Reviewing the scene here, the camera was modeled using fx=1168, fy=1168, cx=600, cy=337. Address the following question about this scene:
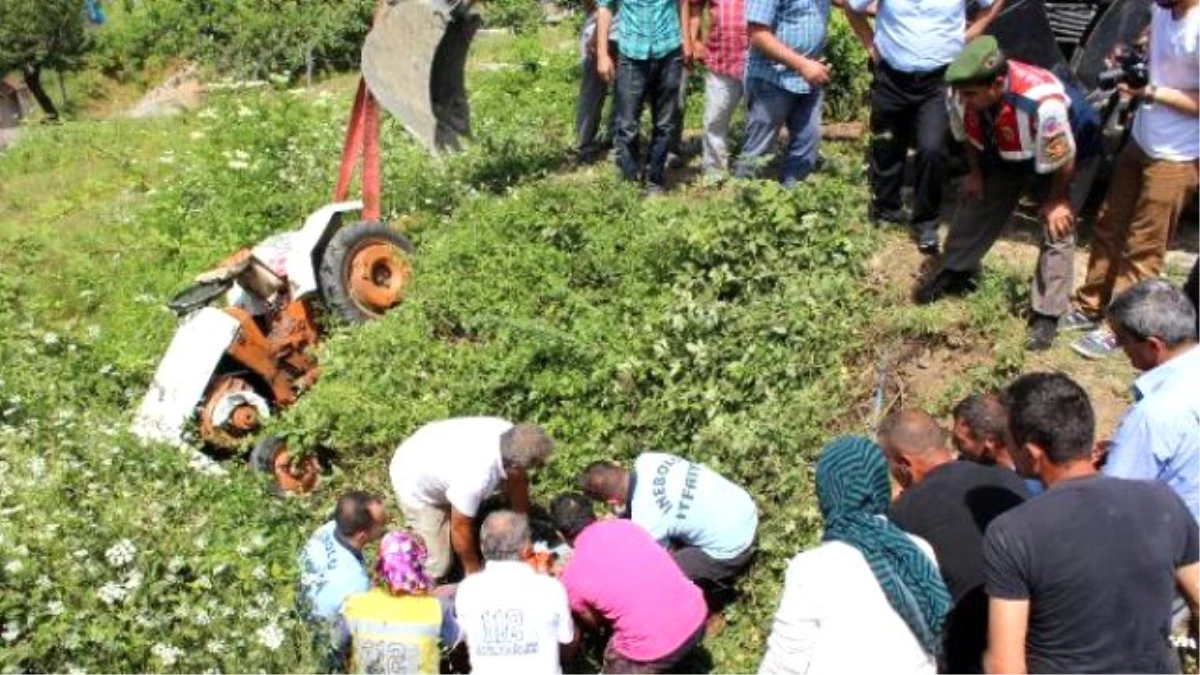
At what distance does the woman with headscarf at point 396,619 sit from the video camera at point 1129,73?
4092 mm

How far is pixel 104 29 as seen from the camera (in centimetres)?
2733

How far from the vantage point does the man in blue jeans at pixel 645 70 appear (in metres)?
7.67

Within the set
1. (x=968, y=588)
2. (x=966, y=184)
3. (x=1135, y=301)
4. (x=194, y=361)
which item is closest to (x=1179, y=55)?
(x=966, y=184)

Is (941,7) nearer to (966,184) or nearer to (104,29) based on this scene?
(966,184)

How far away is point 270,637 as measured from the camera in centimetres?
430

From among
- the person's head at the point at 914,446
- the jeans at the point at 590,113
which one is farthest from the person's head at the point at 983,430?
the jeans at the point at 590,113

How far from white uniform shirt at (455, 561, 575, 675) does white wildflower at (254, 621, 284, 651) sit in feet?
2.27

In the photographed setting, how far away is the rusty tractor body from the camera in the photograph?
21.8ft

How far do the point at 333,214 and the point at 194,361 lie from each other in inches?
53.9

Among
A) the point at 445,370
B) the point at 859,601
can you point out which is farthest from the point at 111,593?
the point at 859,601

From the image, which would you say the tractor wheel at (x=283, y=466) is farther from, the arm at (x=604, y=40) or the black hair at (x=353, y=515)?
the arm at (x=604, y=40)

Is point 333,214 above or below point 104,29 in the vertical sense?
above

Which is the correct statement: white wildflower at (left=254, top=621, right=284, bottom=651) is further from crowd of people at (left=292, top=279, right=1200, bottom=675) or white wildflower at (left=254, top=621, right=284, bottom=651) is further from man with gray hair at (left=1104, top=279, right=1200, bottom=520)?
man with gray hair at (left=1104, top=279, right=1200, bottom=520)

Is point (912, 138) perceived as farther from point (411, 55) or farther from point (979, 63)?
point (411, 55)
